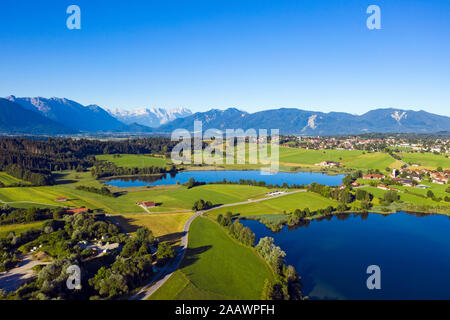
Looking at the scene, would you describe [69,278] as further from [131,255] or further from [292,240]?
[292,240]

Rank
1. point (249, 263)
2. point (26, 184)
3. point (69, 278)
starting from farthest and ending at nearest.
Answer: point (26, 184) < point (249, 263) < point (69, 278)

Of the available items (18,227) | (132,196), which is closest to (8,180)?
(132,196)

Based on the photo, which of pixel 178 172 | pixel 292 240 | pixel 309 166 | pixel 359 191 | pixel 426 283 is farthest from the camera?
pixel 309 166

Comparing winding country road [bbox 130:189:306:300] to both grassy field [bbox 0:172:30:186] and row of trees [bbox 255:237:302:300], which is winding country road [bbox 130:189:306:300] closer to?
row of trees [bbox 255:237:302:300]

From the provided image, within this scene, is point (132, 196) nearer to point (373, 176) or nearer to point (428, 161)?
point (373, 176)

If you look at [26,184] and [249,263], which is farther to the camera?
[26,184]
